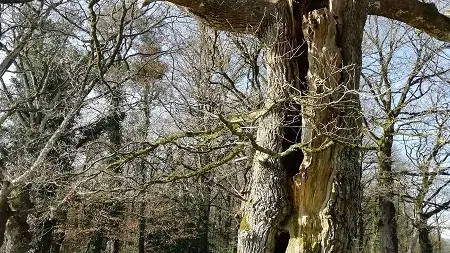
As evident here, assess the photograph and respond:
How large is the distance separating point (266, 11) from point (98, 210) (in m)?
12.3

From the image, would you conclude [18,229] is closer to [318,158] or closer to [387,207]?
[318,158]

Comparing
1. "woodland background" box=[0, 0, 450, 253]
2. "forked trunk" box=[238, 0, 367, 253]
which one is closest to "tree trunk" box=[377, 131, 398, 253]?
"woodland background" box=[0, 0, 450, 253]

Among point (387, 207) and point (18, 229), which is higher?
point (387, 207)

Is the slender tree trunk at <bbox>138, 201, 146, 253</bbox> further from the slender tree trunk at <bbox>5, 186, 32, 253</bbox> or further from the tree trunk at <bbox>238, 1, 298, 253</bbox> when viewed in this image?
the tree trunk at <bbox>238, 1, 298, 253</bbox>

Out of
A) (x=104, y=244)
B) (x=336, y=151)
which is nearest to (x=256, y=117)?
(x=336, y=151)

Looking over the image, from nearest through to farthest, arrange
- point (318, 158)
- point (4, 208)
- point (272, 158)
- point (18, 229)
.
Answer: point (318, 158) < point (272, 158) < point (4, 208) < point (18, 229)

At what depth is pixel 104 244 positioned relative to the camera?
20812mm

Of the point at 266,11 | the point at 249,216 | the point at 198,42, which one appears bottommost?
the point at 249,216

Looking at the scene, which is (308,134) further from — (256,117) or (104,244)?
(104,244)

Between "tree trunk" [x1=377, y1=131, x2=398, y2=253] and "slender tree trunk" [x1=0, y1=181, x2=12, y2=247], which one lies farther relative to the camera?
"tree trunk" [x1=377, y1=131, x2=398, y2=253]

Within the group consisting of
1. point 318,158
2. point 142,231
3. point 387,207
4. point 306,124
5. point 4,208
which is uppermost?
point 387,207

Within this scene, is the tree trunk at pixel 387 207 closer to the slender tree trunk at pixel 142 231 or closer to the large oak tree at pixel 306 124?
the large oak tree at pixel 306 124

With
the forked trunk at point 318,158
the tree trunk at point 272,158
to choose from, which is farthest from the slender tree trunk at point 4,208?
the forked trunk at point 318,158

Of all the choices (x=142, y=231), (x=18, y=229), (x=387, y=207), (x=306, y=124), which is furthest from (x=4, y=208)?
(x=387, y=207)
